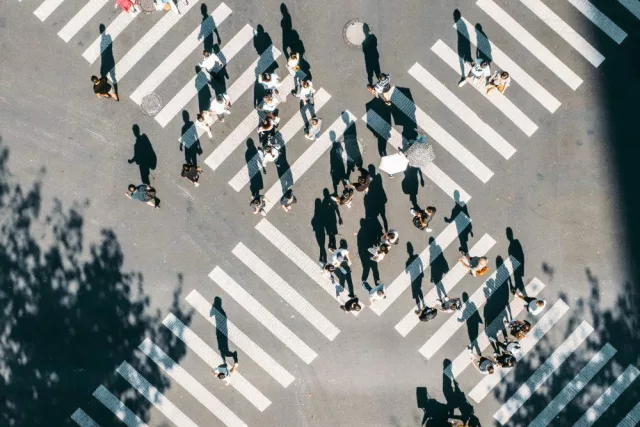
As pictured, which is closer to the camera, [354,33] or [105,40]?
[354,33]

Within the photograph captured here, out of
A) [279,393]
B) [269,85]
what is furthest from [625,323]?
[269,85]

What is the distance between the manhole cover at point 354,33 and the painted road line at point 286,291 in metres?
7.33

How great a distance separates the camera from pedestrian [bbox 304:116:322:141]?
1429 cm

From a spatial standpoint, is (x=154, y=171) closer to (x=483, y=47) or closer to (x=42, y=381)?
(x=42, y=381)

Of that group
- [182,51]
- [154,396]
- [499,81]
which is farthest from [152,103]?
[499,81]

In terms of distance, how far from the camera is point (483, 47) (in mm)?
14555

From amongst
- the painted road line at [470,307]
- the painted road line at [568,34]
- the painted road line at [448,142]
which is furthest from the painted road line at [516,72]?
the painted road line at [470,307]

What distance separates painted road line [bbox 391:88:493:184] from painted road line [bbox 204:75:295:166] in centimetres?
451

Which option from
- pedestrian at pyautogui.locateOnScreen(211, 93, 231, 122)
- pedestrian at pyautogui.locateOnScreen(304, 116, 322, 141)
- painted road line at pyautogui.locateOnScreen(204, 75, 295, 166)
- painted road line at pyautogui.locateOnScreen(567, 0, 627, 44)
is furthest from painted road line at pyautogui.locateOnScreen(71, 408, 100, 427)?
painted road line at pyautogui.locateOnScreen(567, 0, 627, 44)

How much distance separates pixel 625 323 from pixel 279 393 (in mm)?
11271

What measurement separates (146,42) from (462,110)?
404 inches

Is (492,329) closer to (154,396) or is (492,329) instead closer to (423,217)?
(423,217)

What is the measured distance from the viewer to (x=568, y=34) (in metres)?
14.4

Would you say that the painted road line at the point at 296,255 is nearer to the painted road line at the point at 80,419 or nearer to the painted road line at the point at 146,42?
the painted road line at the point at 146,42
